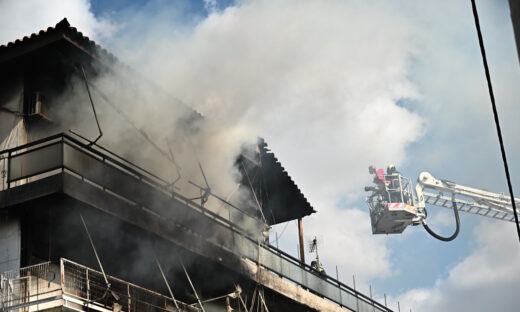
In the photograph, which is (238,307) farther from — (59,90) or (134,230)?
(59,90)

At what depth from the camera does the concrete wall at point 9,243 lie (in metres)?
18.0

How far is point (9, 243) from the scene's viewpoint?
719 inches

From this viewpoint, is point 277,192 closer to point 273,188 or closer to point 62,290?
point 273,188

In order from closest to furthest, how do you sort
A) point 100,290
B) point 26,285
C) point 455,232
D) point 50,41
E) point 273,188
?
point 26,285
point 100,290
point 50,41
point 273,188
point 455,232

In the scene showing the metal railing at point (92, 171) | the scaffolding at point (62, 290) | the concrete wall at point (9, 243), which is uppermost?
the metal railing at point (92, 171)

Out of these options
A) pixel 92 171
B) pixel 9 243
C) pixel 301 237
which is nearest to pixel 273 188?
pixel 301 237

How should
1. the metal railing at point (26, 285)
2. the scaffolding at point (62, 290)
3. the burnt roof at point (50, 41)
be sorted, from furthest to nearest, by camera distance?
the burnt roof at point (50, 41) → the metal railing at point (26, 285) → the scaffolding at point (62, 290)

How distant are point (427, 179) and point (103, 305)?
32.5 metres

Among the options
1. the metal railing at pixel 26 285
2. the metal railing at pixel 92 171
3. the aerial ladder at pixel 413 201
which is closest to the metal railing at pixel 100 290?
the metal railing at pixel 26 285

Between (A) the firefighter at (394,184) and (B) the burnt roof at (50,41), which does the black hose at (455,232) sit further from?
(B) the burnt roof at (50,41)

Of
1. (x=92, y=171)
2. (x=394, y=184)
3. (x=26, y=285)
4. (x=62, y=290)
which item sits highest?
(x=394, y=184)

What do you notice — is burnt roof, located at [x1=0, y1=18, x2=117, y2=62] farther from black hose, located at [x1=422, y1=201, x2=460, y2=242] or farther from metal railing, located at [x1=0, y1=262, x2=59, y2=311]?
black hose, located at [x1=422, y1=201, x2=460, y2=242]

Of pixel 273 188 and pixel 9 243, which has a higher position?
pixel 273 188

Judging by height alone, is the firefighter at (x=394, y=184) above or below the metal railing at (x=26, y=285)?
above
